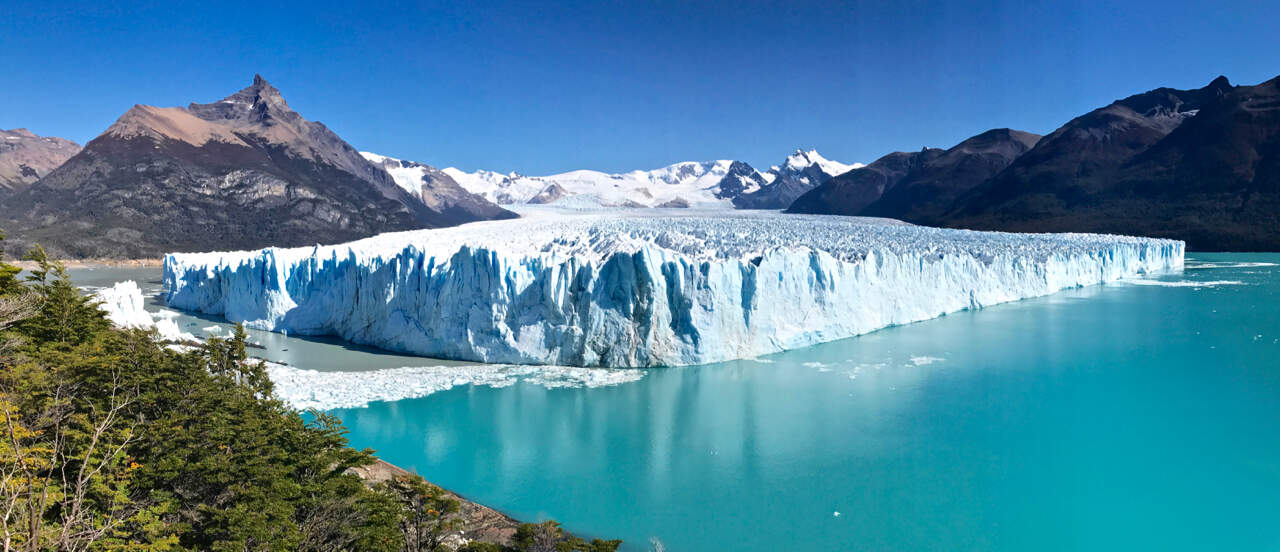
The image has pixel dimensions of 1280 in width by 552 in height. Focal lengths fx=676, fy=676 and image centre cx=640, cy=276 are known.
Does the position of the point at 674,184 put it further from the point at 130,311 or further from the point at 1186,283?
the point at 130,311

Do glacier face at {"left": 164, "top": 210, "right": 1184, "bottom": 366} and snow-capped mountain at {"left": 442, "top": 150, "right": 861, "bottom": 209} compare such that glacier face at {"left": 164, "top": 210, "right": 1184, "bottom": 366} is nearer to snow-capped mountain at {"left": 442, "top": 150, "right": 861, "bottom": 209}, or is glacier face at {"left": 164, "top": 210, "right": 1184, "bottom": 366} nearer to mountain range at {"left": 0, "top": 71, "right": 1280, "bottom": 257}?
mountain range at {"left": 0, "top": 71, "right": 1280, "bottom": 257}

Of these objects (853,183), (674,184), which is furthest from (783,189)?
(674,184)

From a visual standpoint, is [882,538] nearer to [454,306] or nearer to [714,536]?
[714,536]

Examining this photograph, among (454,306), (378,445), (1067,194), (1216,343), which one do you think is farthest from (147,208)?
(1067,194)

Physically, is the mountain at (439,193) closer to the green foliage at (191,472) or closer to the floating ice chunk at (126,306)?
the floating ice chunk at (126,306)

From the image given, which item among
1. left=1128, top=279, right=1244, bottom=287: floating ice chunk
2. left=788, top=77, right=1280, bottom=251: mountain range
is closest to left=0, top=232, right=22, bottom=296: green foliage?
left=1128, top=279, right=1244, bottom=287: floating ice chunk
